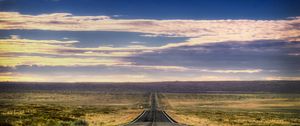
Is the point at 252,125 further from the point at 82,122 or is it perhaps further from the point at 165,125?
the point at 82,122

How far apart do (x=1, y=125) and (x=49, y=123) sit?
12.2m

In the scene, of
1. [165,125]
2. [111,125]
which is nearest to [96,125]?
[111,125]

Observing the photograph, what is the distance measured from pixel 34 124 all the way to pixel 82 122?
199 inches

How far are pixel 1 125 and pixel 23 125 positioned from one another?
7.49m

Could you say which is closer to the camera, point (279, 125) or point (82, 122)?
point (82, 122)

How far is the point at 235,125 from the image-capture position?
2510 inches

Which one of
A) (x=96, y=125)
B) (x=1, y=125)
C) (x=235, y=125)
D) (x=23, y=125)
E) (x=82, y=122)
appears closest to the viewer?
(x=1, y=125)

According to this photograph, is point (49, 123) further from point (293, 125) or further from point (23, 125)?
point (293, 125)

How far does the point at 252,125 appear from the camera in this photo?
6456cm

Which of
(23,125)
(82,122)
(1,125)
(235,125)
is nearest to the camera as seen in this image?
(1,125)

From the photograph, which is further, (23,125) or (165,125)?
(165,125)

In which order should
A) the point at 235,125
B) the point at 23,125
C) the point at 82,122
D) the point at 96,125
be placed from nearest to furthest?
the point at 23,125 → the point at 82,122 → the point at 96,125 → the point at 235,125

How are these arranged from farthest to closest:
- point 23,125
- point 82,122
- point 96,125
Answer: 1. point 96,125
2. point 82,122
3. point 23,125

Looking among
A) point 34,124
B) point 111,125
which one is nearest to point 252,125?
point 111,125
